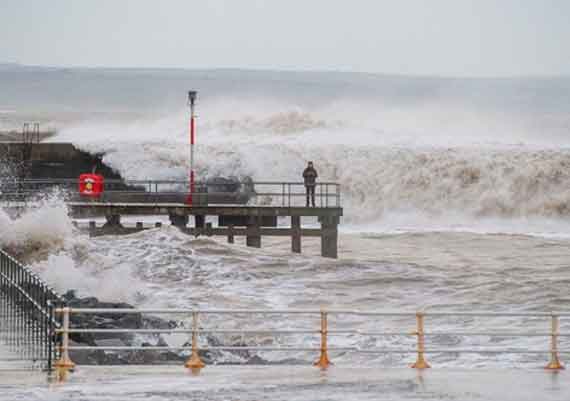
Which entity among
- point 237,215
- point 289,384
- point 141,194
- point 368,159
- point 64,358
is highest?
point 368,159

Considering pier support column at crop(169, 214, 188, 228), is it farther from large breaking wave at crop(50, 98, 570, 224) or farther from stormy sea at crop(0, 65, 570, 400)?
large breaking wave at crop(50, 98, 570, 224)

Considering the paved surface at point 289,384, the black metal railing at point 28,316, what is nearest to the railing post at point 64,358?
the paved surface at point 289,384

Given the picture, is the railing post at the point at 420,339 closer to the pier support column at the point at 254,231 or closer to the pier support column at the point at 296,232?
the pier support column at the point at 254,231

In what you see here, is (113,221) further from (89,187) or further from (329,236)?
(329,236)

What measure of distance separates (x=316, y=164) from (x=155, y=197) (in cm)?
2153

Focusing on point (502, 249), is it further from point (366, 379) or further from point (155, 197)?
point (366, 379)

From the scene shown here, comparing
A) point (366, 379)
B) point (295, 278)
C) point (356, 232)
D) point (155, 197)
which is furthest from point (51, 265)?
point (356, 232)

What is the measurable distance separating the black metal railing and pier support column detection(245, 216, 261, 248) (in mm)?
16183

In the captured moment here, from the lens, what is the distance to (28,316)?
68.5ft

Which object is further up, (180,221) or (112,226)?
(180,221)

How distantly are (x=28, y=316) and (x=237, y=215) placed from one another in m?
20.2

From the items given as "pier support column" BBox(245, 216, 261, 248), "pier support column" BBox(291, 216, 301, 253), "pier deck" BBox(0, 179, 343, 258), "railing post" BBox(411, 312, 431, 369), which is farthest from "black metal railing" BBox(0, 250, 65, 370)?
"pier support column" BBox(291, 216, 301, 253)

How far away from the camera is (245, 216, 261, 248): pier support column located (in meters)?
40.4

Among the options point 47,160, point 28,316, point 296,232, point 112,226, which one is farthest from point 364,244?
point 28,316
